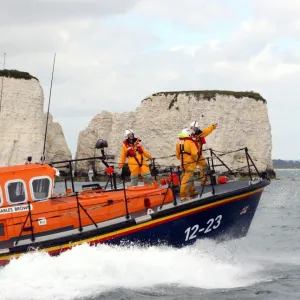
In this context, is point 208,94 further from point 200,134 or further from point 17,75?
point 200,134

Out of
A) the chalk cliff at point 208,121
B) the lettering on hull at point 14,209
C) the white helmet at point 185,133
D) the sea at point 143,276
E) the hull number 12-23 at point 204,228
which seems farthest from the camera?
the chalk cliff at point 208,121

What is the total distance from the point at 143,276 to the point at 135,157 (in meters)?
2.94

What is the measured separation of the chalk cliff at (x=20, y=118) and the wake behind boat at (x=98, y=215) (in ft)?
140

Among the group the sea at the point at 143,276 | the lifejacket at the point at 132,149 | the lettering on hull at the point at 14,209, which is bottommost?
the sea at the point at 143,276

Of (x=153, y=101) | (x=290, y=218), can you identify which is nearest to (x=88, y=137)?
(x=153, y=101)

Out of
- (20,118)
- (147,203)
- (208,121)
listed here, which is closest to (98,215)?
(147,203)

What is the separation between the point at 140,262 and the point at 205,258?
1.37 meters

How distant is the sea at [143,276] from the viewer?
11031mm

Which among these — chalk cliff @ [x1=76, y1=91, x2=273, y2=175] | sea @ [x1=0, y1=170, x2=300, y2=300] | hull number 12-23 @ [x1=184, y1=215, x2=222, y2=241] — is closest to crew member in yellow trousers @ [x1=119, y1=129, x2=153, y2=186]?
hull number 12-23 @ [x1=184, y1=215, x2=222, y2=241]

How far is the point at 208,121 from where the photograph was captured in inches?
2579

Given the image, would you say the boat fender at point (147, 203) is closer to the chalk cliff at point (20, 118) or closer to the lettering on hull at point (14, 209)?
the lettering on hull at point (14, 209)

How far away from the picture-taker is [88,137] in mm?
69875

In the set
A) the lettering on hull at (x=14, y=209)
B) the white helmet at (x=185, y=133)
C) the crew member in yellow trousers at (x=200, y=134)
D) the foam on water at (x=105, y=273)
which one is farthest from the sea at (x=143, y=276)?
the white helmet at (x=185, y=133)

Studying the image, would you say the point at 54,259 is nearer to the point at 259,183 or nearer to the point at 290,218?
the point at 259,183
